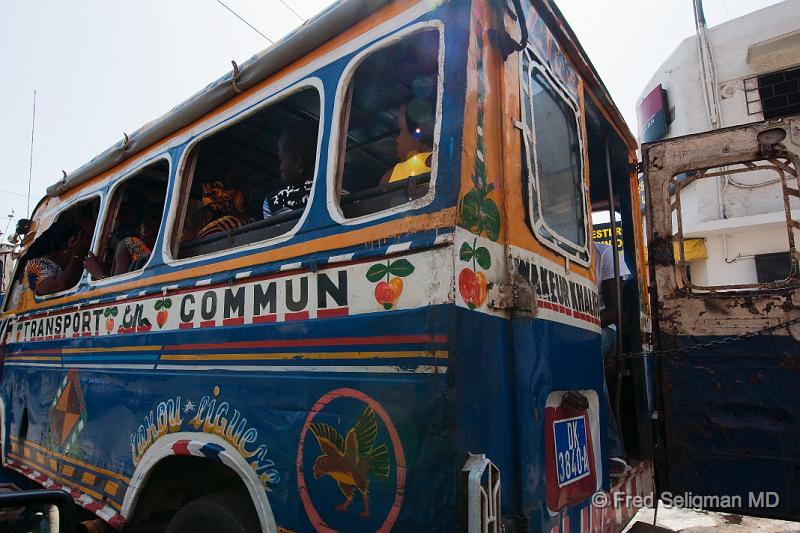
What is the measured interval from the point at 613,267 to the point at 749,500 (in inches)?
58.7

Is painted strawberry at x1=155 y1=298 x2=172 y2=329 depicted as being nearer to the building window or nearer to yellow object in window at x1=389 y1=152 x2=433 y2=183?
yellow object in window at x1=389 y1=152 x2=433 y2=183

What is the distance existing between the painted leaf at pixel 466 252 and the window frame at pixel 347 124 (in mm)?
180

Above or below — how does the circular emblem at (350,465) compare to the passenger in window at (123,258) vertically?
below

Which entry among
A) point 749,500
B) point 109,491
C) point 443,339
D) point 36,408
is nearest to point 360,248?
point 443,339

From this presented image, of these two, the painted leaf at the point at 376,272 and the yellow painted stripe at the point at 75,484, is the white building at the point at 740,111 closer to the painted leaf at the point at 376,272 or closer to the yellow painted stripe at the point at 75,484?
the painted leaf at the point at 376,272

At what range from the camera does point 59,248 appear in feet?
13.4

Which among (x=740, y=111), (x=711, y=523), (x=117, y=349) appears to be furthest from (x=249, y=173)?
(x=740, y=111)

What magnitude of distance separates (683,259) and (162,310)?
268cm

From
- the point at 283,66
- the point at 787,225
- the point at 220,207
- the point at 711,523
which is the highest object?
the point at 283,66

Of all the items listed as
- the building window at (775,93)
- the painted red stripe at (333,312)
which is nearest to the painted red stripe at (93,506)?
the painted red stripe at (333,312)

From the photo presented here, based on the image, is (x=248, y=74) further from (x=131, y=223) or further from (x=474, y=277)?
(x=131, y=223)

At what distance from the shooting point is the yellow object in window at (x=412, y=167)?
1.87 metres

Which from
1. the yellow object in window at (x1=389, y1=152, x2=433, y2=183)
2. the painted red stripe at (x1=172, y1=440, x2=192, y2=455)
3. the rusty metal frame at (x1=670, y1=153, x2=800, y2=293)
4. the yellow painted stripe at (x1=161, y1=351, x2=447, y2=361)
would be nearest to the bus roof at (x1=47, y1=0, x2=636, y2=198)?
the yellow object in window at (x1=389, y1=152, x2=433, y2=183)

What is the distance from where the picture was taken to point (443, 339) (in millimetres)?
1324
